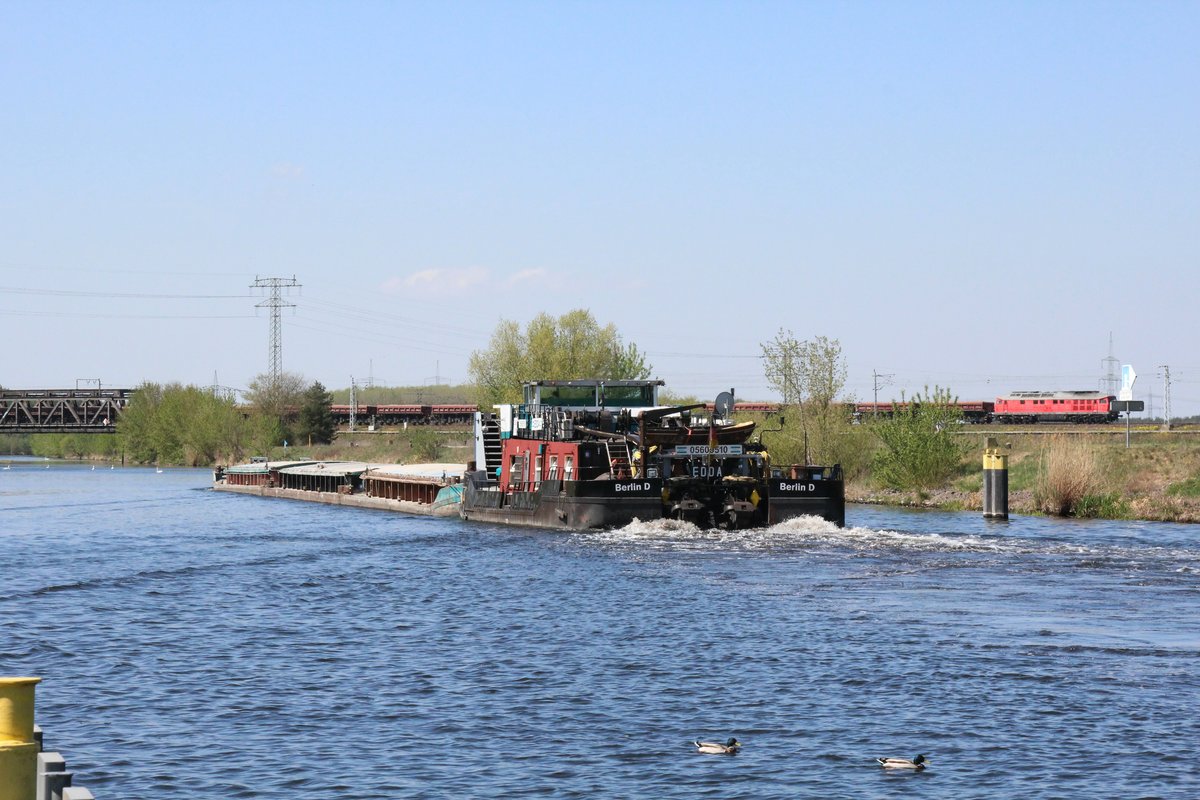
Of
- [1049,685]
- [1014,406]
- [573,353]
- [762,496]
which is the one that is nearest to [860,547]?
[762,496]

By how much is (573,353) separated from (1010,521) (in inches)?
2547

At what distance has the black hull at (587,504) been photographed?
152ft

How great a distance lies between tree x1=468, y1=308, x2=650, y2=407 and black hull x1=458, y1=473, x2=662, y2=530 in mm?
58815

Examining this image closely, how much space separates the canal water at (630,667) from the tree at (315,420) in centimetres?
10755

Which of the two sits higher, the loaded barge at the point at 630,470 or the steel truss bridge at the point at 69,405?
the steel truss bridge at the point at 69,405

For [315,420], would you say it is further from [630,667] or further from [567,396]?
[630,667]

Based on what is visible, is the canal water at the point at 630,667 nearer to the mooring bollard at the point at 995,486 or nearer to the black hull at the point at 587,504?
the black hull at the point at 587,504

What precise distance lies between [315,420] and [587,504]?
110 m

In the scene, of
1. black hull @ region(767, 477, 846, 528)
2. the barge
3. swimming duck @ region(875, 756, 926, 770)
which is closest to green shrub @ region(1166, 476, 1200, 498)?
black hull @ region(767, 477, 846, 528)

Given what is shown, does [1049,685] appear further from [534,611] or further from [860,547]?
[860,547]

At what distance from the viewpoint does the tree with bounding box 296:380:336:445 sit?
152 metres

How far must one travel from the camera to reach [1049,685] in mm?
21562

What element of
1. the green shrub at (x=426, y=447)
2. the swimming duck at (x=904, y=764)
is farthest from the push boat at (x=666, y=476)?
the green shrub at (x=426, y=447)

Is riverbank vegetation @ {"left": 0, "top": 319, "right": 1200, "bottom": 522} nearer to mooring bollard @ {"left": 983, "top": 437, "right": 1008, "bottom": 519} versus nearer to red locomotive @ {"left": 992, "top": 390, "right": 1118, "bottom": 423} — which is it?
mooring bollard @ {"left": 983, "top": 437, "right": 1008, "bottom": 519}
